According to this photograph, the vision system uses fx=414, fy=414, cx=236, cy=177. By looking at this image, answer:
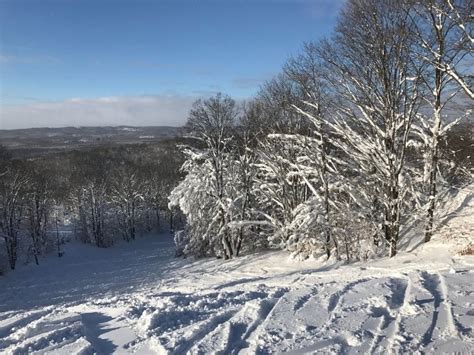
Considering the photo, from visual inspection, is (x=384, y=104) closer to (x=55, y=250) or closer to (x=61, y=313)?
Result: (x=61, y=313)

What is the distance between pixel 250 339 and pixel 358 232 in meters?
10.2

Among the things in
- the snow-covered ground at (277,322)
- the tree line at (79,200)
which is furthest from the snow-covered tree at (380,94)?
the tree line at (79,200)

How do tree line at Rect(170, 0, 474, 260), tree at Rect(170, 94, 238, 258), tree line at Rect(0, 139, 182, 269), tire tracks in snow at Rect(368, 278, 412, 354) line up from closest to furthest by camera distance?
tire tracks in snow at Rect(368, 278, 412, 354), tree line at Rect(170, 0, 474, 260), tree at Rect(170, 94, 238, 258), tree line at Rect(0, 139, 182, 269)

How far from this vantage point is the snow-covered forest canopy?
5.79 metres

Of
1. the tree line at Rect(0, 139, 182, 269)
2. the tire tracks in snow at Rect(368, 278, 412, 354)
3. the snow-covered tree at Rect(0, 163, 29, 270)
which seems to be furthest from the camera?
the tree line at Rect(0, 139, 182, 269)

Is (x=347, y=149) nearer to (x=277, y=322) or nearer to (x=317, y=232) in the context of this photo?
(x=317, y=232)

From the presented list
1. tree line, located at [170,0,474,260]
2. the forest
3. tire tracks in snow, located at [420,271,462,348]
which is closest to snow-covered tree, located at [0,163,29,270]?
the forest

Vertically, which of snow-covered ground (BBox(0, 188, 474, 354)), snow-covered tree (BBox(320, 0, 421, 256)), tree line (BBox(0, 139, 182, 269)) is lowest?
tree line (BBox(0, 139, 182, 269))

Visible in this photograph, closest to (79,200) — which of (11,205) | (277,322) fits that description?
(11,205)

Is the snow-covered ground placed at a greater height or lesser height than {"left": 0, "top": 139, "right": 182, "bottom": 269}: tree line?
greater

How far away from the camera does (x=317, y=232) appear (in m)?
15.9

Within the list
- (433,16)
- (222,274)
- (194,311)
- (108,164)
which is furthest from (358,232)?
(108,164)

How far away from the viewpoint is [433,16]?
11.6 metres

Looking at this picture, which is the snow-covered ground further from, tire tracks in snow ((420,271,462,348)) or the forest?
the forest
